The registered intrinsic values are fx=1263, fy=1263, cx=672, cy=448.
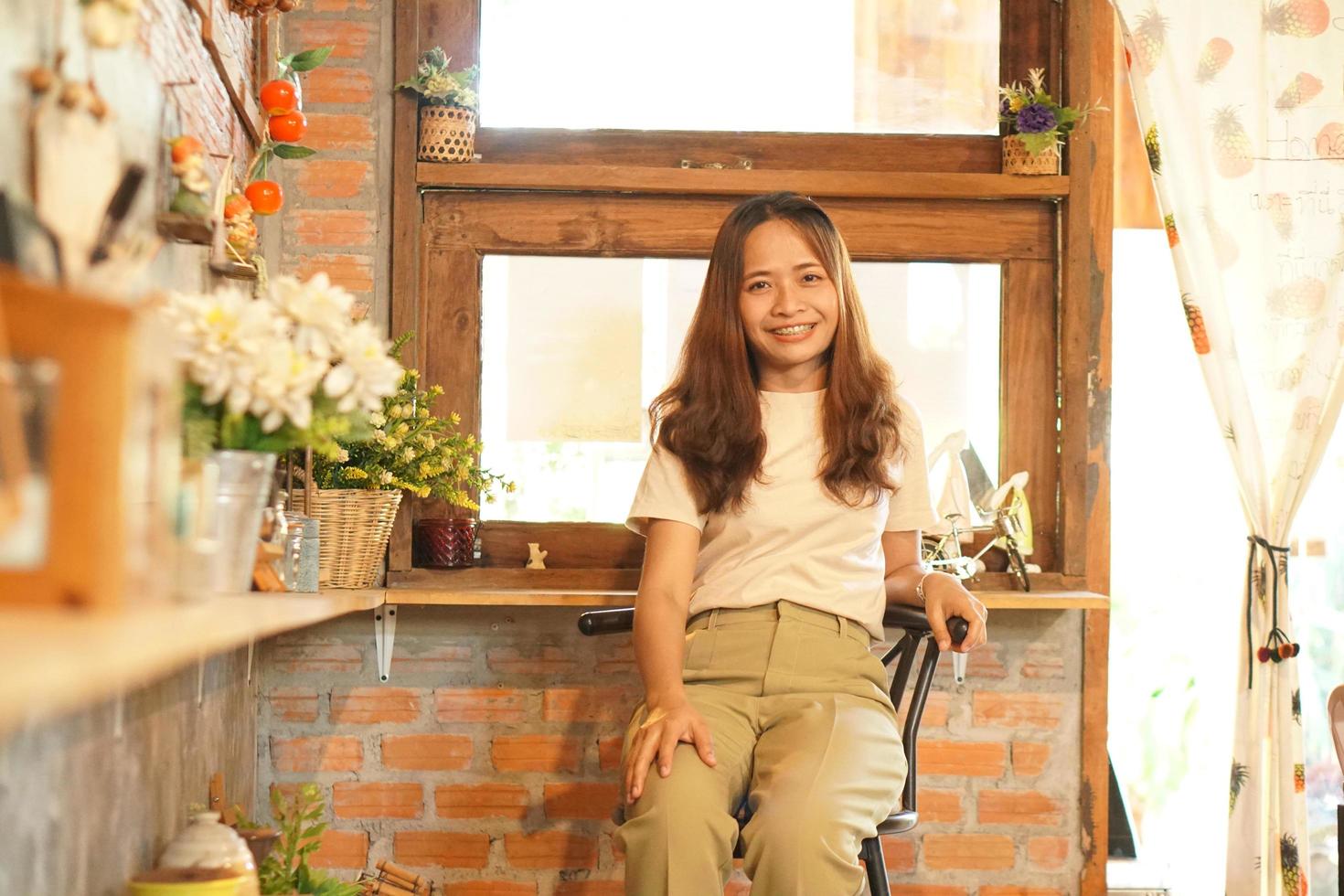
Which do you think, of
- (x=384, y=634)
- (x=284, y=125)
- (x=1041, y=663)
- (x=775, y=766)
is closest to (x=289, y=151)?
(x=284, y=125)

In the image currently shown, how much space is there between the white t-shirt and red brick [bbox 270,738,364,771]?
36.6 inches

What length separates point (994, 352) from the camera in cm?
282

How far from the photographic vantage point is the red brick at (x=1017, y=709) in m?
2.74

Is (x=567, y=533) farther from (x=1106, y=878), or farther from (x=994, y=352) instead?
(x=1106, y=878)

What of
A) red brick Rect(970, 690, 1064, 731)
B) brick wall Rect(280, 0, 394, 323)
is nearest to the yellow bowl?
brick wall Rect(280, 0, 394, 323)

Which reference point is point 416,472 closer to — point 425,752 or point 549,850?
point 425,752

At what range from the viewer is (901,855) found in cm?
272

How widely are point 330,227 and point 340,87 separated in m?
0.30

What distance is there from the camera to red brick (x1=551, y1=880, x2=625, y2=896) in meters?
2.69

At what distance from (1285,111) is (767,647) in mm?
1734

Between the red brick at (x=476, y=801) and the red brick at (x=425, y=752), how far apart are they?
2.0 inches

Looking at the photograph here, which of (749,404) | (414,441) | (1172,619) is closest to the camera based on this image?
(749,404)

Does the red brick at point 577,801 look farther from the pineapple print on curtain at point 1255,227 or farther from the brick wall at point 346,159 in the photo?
the pineapple print on curtain at point 1255,227

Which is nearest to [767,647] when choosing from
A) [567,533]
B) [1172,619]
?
[567,533]
